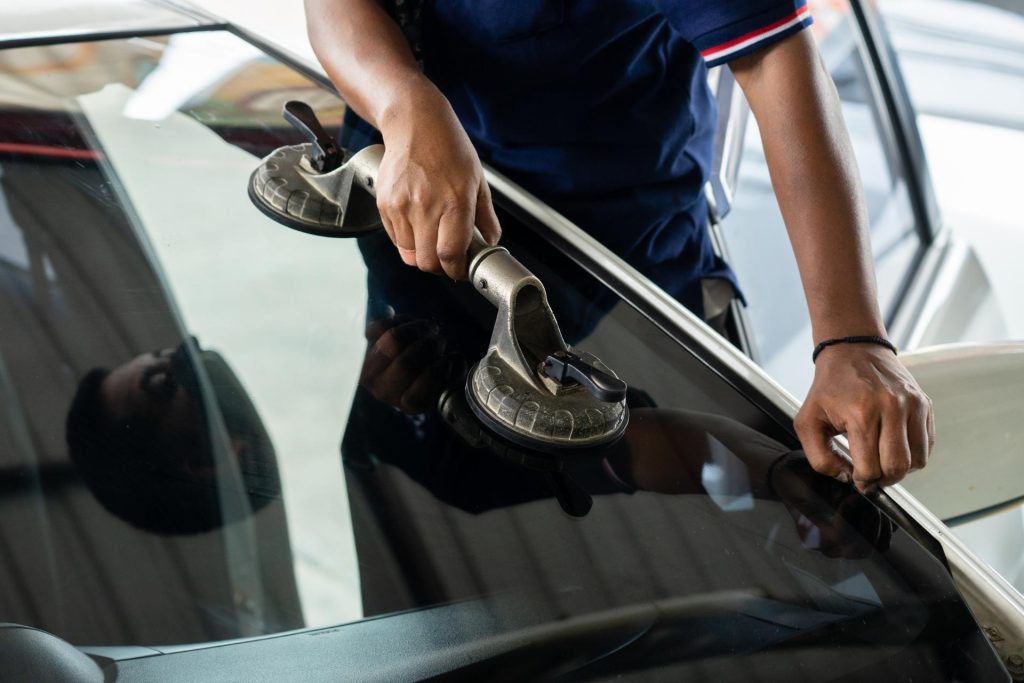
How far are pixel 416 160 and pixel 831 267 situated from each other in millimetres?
414

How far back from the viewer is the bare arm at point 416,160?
2.69 ft

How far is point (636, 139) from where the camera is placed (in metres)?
1.17

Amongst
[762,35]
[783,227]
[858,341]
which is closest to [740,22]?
[762,35]

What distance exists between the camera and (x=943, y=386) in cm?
94

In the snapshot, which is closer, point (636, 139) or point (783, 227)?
point (636, 139)

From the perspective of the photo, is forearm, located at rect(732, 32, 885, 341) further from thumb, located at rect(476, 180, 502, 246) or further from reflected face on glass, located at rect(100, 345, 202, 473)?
reflected face on glass, located at rect(100, 345, 202, 473)

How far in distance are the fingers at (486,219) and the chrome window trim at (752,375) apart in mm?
95

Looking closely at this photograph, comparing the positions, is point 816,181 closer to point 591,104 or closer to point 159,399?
point 591,104

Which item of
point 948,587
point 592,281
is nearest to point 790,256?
point 592,281

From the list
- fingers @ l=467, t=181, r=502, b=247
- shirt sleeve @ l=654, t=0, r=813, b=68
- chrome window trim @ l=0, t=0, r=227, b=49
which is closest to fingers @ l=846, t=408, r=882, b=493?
fingers @ l=467, t=181, r=502, b=247

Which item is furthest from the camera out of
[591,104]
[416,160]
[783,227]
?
[783,227]

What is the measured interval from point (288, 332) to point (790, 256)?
1.98 meters

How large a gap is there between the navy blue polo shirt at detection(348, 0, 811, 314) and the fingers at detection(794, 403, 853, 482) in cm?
45

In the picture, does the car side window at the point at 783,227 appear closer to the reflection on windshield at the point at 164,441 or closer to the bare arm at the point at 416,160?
the bare arm at the point at 416,160
